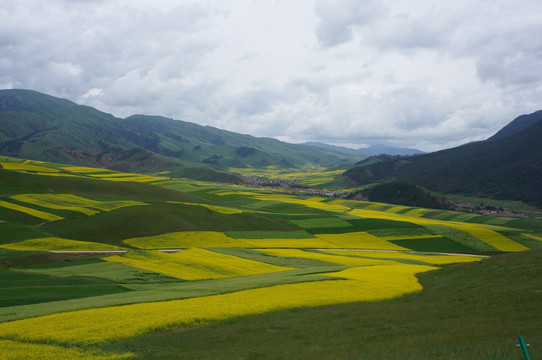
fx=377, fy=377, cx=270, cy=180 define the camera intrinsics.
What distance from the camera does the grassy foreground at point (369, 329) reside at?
16531 mm

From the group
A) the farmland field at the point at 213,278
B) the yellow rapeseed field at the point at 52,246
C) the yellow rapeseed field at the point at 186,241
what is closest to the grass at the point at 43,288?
the farmland field at the point at 213,278

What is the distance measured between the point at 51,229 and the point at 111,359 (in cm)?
6537

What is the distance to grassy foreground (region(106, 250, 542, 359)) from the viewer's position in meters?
16.5

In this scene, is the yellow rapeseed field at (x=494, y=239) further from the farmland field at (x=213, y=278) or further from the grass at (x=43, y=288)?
the grass at (x=43, y=288)

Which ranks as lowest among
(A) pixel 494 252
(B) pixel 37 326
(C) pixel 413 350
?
(A) pixel 494 252

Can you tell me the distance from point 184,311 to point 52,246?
44189mm

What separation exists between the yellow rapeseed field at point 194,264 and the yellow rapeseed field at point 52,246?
9.72m

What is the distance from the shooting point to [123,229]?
73.9m

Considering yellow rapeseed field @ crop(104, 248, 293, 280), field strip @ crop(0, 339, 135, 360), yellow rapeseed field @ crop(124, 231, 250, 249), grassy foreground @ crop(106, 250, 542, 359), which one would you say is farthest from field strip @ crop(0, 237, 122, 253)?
grassy foreground @ crop(106, 250, 542, 359)

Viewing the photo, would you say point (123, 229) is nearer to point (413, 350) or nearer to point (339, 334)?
point (339, 334)

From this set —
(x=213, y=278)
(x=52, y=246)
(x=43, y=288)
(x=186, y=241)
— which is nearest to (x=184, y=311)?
(x=43, y=288)

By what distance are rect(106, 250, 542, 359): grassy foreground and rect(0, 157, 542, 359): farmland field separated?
0.16 m

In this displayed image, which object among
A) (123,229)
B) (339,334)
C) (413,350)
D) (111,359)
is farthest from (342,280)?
(123,229)

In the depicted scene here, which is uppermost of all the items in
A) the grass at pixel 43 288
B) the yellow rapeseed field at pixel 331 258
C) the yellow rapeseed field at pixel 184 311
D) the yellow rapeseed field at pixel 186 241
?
the yellow rapeseed field at pixel 184 311
